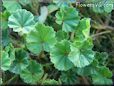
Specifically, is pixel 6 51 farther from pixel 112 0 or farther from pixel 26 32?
pixel 112 0

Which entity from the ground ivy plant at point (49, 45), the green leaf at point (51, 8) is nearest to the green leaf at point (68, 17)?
the ground ivy plant at point (49, 45)

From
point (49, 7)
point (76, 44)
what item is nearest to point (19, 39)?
point (49, 7)

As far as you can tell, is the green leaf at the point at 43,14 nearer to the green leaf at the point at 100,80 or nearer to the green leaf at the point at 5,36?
the green leaf at the point at 5,36

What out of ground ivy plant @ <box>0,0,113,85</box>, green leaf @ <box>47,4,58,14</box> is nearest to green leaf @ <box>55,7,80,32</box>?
ground ivy plant @ <box>0,0,113,85</box>

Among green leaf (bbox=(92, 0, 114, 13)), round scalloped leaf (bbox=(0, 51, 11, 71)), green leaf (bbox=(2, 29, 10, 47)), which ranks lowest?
round scalloped leaf (bbox=(0, 51, 11, 71))

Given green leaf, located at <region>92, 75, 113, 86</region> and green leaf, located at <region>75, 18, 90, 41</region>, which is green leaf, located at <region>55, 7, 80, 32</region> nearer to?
green leaf, located at <region>75, 18, 90, 41</region>

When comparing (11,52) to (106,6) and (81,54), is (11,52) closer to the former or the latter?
(81,54)

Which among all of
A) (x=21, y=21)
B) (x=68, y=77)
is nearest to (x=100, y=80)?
(x=68, y=77)
